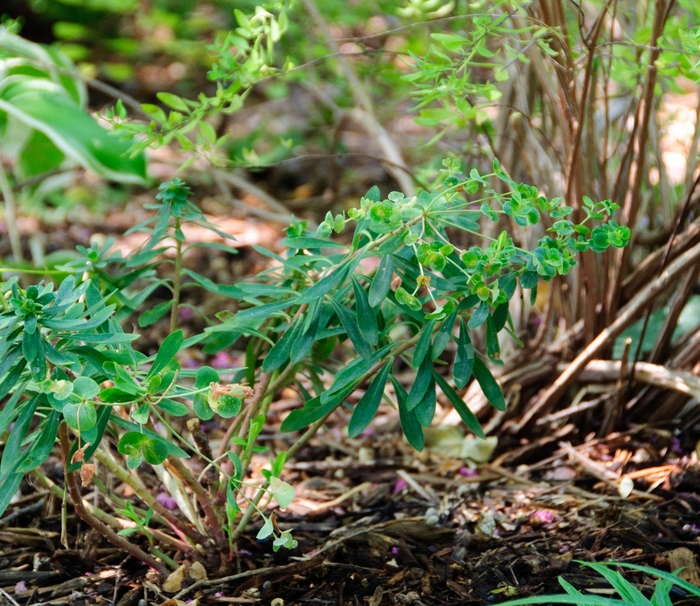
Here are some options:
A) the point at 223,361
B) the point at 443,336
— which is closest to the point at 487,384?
the point at 443,336

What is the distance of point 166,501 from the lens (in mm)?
1625

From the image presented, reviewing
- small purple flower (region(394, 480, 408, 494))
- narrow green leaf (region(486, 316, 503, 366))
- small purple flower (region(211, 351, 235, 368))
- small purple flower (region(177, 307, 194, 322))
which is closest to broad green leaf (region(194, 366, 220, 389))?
narrow green leaf (region(486, 316, 503, 366))

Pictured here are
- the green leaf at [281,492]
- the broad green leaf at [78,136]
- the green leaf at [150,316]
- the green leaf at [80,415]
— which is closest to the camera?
the green leaf at [80,415]

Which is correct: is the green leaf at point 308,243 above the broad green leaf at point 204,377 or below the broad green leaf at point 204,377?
above

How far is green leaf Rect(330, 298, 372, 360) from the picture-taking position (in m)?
1.18

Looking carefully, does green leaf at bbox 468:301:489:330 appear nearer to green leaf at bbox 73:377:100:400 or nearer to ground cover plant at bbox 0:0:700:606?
ground cover plant at bbox 0:0:700:606

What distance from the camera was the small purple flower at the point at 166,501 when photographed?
161 centimetres

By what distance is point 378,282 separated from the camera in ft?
3.71

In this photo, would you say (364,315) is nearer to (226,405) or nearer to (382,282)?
(382,282)

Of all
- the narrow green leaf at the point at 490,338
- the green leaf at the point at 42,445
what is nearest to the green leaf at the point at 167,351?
the green leaf at the point at 42,445

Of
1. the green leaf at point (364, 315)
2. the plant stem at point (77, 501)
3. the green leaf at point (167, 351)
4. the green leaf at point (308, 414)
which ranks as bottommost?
the plant stem at point (77, 501)

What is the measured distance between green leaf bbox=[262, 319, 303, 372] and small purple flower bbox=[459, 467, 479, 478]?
2.26ft

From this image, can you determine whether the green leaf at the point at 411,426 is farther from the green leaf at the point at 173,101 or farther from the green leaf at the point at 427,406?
the green leaf at the point at 173,101

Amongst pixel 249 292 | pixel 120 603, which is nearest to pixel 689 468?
pixel 249 292
